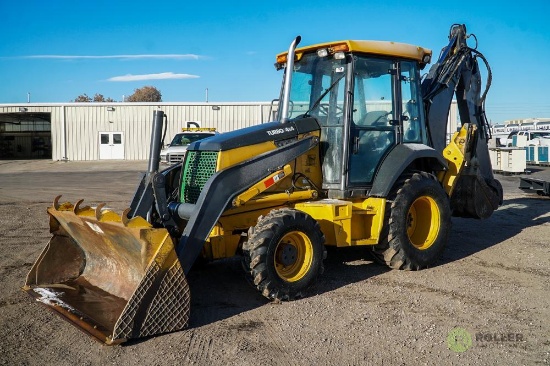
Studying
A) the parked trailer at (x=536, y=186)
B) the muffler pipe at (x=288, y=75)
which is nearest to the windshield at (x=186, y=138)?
the parked trailer at (x=536, y=186)

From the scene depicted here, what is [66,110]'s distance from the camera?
1245 inches

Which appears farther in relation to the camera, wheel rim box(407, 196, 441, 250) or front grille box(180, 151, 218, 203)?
wheel rim box(407, 196, 441, 250)

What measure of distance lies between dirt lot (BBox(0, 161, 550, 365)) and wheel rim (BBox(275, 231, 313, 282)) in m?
0.28

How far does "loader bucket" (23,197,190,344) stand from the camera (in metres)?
4.36

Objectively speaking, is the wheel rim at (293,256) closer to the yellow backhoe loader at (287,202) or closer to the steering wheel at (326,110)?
the yellow backhoe loader at (287,202)

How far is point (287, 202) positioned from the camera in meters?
5.96

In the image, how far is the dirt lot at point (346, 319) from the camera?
4133mm

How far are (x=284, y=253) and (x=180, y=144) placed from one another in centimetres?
1353

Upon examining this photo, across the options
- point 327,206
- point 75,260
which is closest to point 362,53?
point 327,206

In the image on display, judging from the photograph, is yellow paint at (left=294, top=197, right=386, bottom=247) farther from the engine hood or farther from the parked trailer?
the parked trailer

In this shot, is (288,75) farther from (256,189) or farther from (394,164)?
(394,164)

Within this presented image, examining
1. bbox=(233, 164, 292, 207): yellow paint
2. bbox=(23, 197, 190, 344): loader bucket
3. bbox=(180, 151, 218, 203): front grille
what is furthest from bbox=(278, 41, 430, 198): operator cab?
bbox=(23, 197, 190, 344): loader bucket

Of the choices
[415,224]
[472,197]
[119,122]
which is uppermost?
[119,122]

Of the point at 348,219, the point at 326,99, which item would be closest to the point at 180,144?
the point at 326,99
